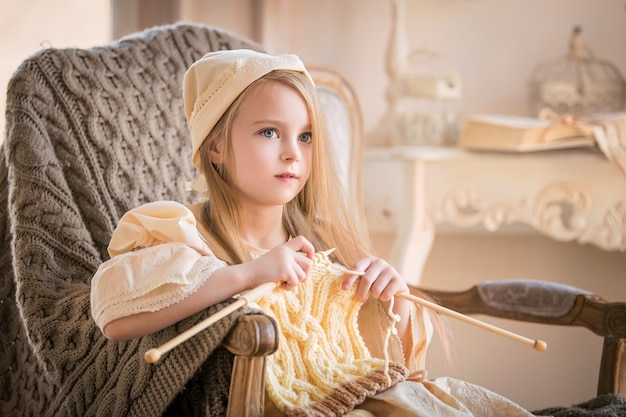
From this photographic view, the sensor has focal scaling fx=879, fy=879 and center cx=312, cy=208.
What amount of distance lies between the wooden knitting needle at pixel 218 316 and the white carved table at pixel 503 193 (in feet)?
3.46

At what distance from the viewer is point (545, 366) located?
2711 mm

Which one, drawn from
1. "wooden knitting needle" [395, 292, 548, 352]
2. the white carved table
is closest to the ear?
"wooden knitting needle" [395, 292, 548, 352]

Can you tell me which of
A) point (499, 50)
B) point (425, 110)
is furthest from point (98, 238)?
point (499, 50)

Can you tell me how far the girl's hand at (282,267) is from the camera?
1051mm

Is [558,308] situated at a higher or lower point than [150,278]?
lower

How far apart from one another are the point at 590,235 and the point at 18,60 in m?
1.34

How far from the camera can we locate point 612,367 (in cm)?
141

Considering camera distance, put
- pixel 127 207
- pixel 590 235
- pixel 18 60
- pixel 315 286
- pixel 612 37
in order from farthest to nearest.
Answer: pixel 612 37 < pixel 590 235 < pixel 18 60 < pixel 127 207 < pixel 315 286

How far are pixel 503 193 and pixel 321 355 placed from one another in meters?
1.05

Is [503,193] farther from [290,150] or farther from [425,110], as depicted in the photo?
[290,150]

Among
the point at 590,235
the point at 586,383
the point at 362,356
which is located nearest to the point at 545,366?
the point at 586,383

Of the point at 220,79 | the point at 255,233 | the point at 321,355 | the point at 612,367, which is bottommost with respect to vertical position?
the point at 612,367

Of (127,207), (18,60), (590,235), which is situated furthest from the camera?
(590,235)

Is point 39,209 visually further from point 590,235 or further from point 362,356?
point 590,235
